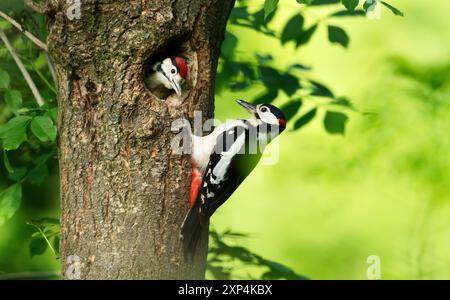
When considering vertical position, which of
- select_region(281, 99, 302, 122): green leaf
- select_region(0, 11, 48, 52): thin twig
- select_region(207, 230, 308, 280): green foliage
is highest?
select_region(0, 11, 48, 52): thin twig

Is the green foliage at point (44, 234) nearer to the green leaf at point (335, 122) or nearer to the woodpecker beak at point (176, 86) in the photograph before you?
the woodpecker beak at point (176, 86)

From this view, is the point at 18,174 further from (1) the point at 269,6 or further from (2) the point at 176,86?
(1) the point at 269,6

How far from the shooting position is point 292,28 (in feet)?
15.6

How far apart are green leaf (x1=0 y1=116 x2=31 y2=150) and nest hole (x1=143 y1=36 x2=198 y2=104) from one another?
0.56m

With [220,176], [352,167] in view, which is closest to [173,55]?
[220,176]

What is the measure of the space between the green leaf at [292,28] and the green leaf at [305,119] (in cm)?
43

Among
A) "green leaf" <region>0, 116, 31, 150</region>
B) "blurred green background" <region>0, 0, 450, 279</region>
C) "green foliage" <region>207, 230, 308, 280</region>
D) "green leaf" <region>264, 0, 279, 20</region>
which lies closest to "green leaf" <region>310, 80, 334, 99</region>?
"blurred green background" <region>0, 0, 450, 279</region>

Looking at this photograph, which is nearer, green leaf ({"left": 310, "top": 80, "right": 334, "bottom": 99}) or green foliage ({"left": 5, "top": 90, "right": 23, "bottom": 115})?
green foliage ({"left": 5, "top": 90, "right": 23, "bottom": 115})

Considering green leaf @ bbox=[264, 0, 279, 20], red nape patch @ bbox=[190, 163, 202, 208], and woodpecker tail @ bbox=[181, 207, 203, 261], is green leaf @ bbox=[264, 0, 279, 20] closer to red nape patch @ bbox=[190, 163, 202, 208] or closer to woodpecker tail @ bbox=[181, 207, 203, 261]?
red nape patch @ bbox=[190, 163, 202, 208]

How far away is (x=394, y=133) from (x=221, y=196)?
2.16 metres

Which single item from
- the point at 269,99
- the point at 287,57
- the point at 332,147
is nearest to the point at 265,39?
the point at 287,57

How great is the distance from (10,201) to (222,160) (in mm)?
1037

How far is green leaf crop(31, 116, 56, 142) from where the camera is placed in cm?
355

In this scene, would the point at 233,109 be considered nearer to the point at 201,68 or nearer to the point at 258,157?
the point at 258,157
